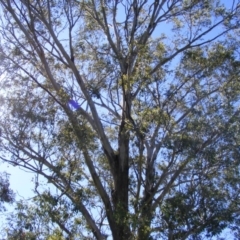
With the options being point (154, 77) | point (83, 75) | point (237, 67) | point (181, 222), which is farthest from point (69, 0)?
point (181, 222)

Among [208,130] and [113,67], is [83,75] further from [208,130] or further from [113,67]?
[208,130]

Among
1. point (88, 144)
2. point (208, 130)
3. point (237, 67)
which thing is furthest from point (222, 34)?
point (88, 144)

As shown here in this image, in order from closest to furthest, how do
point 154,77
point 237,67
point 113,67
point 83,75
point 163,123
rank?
point 163,123
point 154,77
point 237,67
point 113,67
point 83,75

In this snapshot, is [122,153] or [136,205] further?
[122,153]

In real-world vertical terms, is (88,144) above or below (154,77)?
below

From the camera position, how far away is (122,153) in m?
13.4

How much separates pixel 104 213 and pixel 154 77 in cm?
366

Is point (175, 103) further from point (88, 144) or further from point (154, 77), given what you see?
point (88, 144)

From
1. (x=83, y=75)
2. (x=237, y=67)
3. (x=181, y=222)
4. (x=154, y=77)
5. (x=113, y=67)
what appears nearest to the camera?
(x=181, y=222)

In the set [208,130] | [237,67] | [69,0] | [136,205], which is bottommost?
[136,205]

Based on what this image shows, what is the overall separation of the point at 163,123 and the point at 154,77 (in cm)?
144

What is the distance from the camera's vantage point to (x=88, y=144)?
12.8 meters

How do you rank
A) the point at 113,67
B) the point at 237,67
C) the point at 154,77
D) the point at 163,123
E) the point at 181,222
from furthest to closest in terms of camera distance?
the point at 113,67 < the point at 237,67 < the point at 154,77 < the point at 163,123 < the point at 181,222

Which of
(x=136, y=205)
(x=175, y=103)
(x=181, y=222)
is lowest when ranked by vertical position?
(x=181, y=222)
